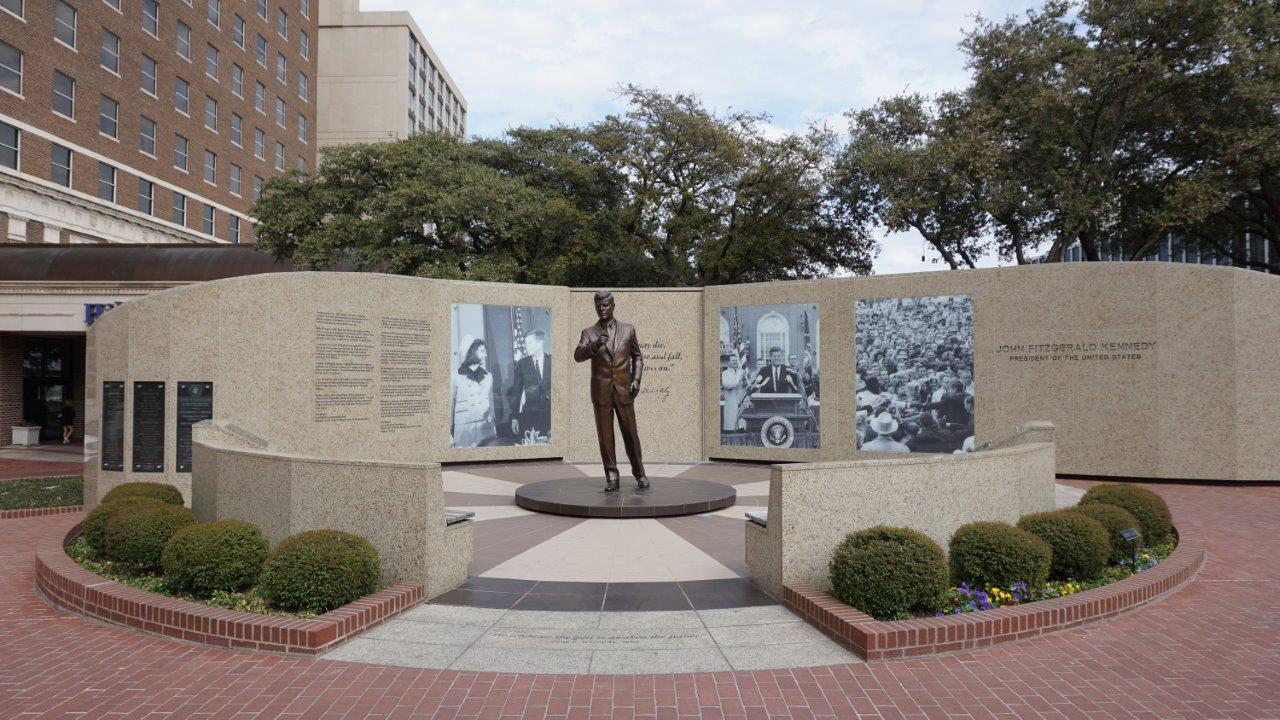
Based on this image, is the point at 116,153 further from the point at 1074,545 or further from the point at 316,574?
the point at 1074,545

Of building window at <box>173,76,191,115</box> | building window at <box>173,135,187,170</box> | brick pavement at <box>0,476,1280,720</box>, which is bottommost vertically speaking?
brick pavement at <box>0,476,1280,720</box>

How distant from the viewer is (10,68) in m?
36.3

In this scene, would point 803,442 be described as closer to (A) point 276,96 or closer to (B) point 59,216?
(B) point 59,216

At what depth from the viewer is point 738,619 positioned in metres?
7.66

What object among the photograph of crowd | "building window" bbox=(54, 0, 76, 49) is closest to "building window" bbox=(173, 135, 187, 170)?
"building window" bbox=(54, 0, 76, 49)

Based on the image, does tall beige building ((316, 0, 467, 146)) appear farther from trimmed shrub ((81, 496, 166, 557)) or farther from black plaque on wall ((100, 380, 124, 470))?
trimmed shrub ((81, 496, 166, 557))

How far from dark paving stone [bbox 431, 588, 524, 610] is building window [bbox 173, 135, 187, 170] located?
2032 inches

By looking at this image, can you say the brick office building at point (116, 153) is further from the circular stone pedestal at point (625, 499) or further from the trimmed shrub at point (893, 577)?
the trimmed shrub at point (893, 577)

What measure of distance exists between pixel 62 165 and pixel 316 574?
145ft

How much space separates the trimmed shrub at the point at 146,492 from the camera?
10750 millimetres

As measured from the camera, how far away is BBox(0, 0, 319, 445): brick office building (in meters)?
32.3

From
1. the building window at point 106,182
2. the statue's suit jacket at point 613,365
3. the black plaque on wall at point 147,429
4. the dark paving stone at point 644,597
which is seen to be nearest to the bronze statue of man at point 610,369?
the statue's suit jacket at point 613,365

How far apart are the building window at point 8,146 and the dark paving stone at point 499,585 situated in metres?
41.0

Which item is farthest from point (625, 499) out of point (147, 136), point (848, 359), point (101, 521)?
point (147, 136)
